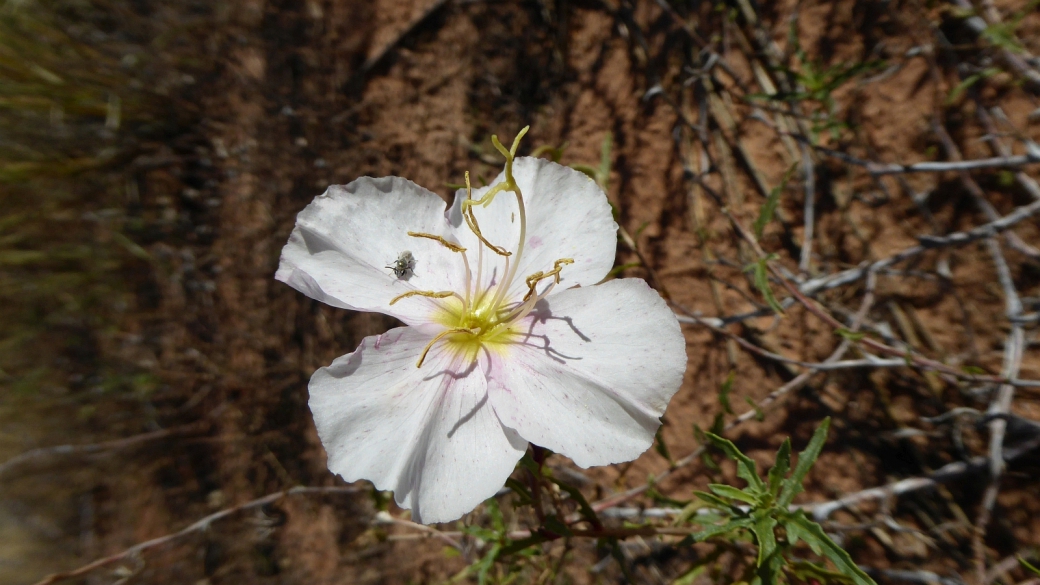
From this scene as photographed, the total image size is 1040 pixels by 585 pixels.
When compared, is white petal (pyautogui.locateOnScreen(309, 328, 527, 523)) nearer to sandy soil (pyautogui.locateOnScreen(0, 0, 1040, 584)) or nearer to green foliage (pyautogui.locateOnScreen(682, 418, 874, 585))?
green foliage (pyautogui.locateOnScreen(682, 418, 874, 585))

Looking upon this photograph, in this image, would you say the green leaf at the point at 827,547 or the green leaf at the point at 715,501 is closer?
the green leaf at the point at 827,547

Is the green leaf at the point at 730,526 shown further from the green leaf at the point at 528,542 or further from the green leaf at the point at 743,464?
the green leaf at the point at 528,542

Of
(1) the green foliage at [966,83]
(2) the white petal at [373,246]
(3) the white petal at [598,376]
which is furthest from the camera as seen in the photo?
(1) the green foliage at [966,83]

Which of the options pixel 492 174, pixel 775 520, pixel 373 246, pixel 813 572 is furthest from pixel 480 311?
pixel 492 174

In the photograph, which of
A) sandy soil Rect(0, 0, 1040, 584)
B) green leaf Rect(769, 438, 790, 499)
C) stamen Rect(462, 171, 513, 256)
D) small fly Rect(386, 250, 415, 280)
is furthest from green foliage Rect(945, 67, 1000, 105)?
small fly Rect(386, 250, 415, 280)

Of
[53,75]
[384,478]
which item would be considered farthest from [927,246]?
[53,75]

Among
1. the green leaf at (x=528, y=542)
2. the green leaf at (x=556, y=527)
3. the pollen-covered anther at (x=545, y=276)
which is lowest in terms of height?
the green leaf at (x=528, y=542)

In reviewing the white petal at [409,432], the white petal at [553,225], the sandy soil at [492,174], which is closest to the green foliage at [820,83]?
the sandy soil at [492,174]

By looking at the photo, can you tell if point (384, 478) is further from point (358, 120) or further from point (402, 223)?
point (358, 120)
